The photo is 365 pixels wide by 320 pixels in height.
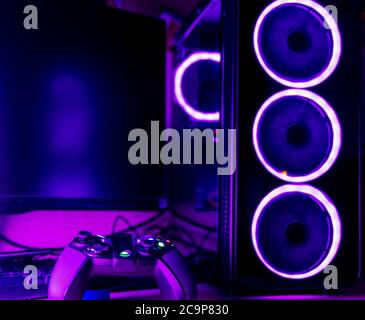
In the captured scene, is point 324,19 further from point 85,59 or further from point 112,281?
point 112,281

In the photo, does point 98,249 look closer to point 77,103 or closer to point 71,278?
point 71,278

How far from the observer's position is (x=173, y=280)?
1.58ft

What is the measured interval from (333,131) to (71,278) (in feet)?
Result: 1.44

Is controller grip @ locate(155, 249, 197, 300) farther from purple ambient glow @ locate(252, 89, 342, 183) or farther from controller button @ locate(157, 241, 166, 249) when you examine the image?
purple ambient glow @ locate(252, 89, 342, 183)

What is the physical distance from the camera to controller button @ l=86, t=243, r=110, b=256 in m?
0.48

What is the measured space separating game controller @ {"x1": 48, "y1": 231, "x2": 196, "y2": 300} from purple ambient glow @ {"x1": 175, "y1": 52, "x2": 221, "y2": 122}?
377mm

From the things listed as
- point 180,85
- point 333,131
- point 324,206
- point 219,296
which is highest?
point 180,85

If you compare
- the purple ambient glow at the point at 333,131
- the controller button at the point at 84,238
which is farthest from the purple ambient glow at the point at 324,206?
the controller button at the point at 84,238

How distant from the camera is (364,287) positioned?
62cm

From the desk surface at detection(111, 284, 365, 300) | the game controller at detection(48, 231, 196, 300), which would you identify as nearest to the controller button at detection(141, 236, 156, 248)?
the game controller at detection(48, 231, 196, 300)

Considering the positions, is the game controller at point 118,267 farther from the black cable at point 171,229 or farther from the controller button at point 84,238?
the black cable at point 171,229

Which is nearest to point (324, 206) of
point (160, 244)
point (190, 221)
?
point (160, 244)
